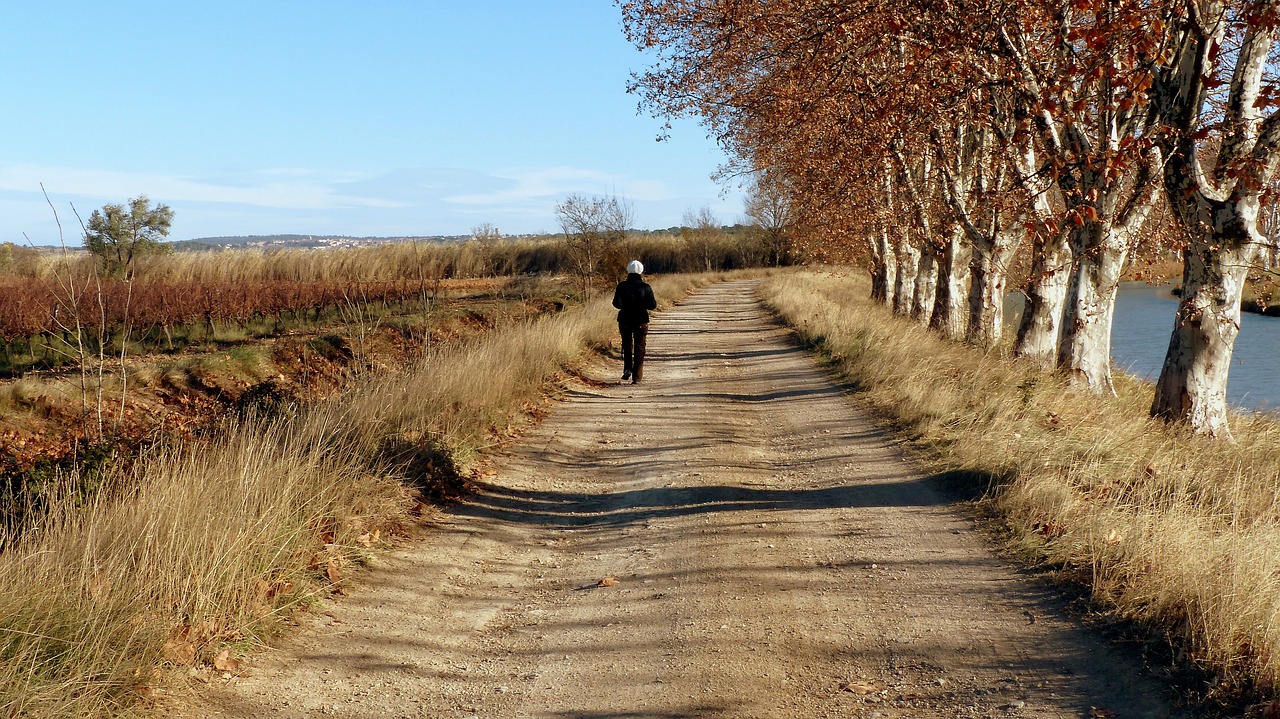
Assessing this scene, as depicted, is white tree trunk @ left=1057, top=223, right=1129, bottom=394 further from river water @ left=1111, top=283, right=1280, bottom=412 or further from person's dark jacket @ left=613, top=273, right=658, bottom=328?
person's dark jacket @ left=613, top=273, right=658, bottom=328

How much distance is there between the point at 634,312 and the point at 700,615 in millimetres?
9837

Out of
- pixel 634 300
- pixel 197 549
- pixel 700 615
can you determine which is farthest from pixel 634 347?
pixel 197 549

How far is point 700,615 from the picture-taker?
5.46 m

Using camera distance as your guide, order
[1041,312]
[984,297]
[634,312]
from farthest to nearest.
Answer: [984,297], [634,312], [1041,312]

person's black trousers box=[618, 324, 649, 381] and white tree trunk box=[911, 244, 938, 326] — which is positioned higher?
white tree trunk box=[911, 244, 938, 326]

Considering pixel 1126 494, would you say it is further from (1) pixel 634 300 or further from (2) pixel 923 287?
(2) pixel 923 287

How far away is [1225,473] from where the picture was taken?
8.03 m

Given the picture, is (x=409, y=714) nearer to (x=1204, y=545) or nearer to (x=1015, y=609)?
(x=1015, y=609)

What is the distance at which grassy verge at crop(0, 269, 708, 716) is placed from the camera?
13.6 ft

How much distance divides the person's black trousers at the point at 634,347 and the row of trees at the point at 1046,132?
381 cm

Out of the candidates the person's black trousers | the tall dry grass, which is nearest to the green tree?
the tall dry grass

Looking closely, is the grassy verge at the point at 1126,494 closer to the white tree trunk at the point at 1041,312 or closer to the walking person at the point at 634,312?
the white tree trunk at the point at 1041,312

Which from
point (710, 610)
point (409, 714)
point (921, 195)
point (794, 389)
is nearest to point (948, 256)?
point (921, 195)

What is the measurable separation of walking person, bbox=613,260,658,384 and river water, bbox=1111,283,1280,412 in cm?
728
